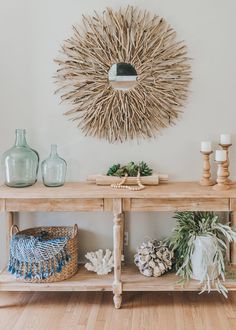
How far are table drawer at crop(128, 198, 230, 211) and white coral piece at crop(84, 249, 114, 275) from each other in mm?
505

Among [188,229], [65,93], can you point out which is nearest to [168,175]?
[188,229]

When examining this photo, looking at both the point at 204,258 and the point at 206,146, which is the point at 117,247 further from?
the point at 206,146

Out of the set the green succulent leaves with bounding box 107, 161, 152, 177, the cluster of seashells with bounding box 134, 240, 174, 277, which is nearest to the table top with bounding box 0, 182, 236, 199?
the green succulent leaves with bounding box 107, 161, 152, 177

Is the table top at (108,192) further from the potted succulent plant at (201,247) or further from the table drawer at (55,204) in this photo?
the potted succulent plant at (201,247)

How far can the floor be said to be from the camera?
260 cm

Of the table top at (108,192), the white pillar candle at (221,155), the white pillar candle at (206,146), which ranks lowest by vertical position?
the table top at (108,192)

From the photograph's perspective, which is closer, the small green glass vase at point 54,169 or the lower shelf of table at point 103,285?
the lower shelf of table at point 103,285

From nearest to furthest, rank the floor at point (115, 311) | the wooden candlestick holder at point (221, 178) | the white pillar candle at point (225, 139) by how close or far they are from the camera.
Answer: the floor at point (115, 311)
the wooden candlestick holder at point (221, 178)
the white pillar candle at point (225, 139)

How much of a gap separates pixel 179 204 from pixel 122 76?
Result: 3.13 ft

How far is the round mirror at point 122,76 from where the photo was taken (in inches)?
119

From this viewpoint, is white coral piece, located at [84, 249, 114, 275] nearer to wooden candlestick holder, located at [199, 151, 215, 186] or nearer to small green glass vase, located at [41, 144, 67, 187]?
small green glass vase, located at [41, 144, 67, 187]

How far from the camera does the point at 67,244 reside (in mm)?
2875

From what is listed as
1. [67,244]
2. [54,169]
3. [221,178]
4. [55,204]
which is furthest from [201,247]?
[54,169]

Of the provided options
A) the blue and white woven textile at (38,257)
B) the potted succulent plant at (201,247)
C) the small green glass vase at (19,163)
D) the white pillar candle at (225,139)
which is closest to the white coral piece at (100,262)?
the blue and white woven textile at (38,257)
